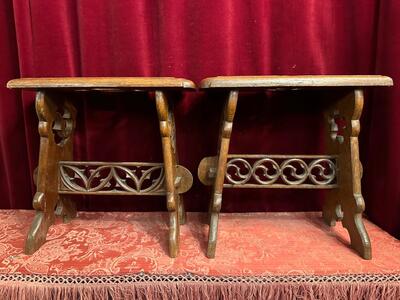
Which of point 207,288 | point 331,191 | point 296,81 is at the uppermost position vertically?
point 296,81

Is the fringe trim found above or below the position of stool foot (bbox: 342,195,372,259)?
below

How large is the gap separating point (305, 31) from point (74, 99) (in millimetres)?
946

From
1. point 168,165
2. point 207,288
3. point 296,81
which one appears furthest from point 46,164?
point 296,81

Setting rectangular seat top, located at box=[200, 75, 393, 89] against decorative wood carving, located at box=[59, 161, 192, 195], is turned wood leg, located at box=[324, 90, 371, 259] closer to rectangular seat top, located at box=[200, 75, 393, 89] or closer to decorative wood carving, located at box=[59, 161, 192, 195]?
rectangular seat top, located at box=[200, 75, 393, 89]

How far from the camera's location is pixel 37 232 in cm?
96

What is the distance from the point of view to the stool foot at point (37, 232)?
930 millimetres

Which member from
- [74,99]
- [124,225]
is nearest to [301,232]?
[124,225]

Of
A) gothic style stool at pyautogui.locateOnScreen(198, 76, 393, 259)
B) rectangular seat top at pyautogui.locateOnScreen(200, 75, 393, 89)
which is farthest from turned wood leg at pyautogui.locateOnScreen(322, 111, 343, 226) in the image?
rectangular seat top at pyautogui.locateOnScreen(200, 75, 393, 89)

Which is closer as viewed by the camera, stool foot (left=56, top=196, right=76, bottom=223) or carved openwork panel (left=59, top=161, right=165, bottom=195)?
carved openwork panel (left=59, top=161, right=165, bottom=195)

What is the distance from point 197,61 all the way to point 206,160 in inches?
16.1

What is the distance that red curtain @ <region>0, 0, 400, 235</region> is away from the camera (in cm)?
112

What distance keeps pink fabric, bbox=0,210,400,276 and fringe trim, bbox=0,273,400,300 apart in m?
0.03

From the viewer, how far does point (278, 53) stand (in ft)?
3.84

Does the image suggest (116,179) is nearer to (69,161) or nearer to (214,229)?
(69,161)
